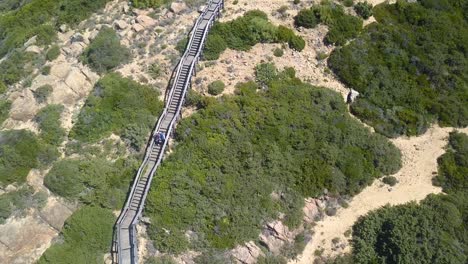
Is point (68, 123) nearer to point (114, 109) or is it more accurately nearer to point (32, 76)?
point (114, 109)

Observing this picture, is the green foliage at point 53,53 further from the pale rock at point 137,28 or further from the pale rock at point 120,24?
the pale rock at point 137,28

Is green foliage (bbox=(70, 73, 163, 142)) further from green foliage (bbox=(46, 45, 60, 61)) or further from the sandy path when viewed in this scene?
the sandy path

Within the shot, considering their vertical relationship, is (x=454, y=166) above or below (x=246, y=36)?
below

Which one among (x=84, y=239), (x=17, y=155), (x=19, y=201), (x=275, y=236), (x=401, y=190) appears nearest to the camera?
(x=84, y=239)

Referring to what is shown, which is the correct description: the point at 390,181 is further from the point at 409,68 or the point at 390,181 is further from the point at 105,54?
the point at 105,54

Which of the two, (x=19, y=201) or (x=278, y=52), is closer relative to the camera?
(x=19, y=201)

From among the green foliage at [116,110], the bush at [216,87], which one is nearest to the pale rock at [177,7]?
the green foliage at [116,110]

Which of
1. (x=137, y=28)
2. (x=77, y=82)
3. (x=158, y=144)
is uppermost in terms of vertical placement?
(x=137, y=28)

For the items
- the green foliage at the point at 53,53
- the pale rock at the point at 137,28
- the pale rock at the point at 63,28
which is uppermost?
the pale rock at the point at 137,28

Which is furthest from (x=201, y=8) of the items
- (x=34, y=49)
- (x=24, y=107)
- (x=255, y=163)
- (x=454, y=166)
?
(x=454, y=166)
